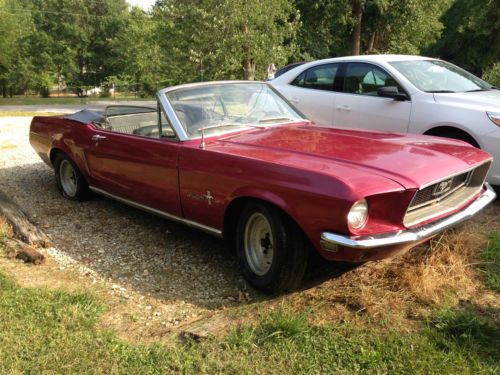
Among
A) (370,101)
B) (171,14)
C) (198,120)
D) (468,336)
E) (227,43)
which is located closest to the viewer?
(468,336)

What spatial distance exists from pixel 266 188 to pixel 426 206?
1.11 metres

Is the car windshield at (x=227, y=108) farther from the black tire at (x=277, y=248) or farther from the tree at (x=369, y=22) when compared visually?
the tree at (x=369, y=22)

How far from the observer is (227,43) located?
18.9 meters

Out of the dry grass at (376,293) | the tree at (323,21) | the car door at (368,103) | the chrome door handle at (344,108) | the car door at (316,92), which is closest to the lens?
the dry grass at (376,293)

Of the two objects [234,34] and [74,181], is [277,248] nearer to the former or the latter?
[74,181]

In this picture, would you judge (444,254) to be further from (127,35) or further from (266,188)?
(127,35)

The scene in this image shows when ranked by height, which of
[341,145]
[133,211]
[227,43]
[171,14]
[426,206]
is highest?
[171,14]

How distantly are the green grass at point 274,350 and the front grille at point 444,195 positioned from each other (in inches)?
25.4

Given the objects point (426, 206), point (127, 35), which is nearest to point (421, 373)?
point (426, 206)

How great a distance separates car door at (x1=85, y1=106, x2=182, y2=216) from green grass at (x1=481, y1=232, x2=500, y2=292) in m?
2.47

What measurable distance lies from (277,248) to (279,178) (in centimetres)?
48

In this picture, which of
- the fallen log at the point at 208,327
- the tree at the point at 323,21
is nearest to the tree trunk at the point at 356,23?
the tree at the point at 323,21

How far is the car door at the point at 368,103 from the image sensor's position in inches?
218

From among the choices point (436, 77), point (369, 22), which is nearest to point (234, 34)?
point (369, 22)
